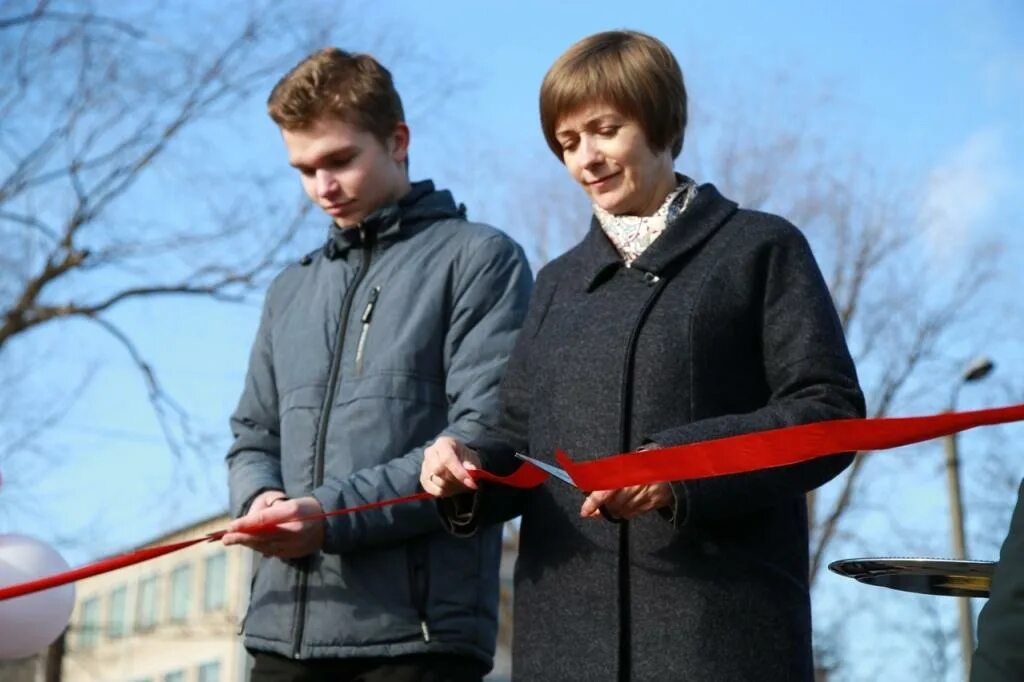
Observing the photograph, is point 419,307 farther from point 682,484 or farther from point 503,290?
point 682,484

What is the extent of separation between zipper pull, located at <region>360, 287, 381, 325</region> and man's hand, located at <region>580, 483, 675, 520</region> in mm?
1099

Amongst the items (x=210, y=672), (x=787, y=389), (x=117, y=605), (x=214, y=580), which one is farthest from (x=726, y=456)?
(x=117, y=605)

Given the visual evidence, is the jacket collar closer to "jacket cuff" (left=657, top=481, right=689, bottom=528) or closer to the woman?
the woman

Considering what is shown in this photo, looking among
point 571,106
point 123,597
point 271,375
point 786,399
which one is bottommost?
point 786,399

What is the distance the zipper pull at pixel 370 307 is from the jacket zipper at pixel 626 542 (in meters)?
0.86

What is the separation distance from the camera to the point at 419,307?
3420 millimetres

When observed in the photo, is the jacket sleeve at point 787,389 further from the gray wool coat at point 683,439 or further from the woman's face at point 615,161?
the woman's face at point 615,161

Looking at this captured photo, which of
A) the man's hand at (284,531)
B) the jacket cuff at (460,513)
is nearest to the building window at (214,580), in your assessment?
the man's hand at (284,531)

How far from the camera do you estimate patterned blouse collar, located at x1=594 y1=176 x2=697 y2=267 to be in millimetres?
2908

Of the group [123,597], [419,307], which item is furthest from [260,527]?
[123,597]

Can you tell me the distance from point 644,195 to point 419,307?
70 centimetres

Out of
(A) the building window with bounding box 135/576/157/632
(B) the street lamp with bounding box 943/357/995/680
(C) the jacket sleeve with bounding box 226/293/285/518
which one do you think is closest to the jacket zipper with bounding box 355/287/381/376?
(C) the jacket sleeve with bounding box 226/293/285/518

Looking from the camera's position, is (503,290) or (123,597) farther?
(123,597)

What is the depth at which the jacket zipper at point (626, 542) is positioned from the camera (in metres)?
2.58
